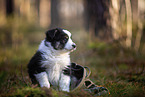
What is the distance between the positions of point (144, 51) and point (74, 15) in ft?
133

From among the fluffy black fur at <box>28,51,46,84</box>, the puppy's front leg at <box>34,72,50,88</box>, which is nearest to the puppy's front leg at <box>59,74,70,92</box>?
the puppy's front leg at <box>34,72,50,88</box>

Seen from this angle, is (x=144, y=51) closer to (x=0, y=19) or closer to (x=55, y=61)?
(x=55, y=61)

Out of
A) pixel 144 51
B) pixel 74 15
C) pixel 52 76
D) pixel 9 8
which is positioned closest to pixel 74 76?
pixel 52 76

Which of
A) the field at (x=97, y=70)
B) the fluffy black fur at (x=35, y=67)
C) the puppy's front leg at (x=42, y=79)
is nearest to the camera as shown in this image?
the field at (x=97, y=70)

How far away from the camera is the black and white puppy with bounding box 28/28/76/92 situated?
2.99 metres

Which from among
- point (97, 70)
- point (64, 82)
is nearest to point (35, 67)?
point (64, 82)

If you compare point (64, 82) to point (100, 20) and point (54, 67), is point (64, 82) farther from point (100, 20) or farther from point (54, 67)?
point (100, 20)

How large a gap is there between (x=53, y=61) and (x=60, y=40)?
17.6 inches

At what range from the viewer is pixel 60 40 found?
324cm

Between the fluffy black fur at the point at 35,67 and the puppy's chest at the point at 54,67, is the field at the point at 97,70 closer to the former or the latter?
the fluffy black fur at the point at 35,67

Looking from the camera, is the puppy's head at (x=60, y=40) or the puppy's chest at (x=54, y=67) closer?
the puppy's chest at (x=54, y=67)

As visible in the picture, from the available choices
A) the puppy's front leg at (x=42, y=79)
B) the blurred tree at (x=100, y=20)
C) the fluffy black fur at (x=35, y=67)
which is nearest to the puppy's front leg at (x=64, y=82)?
the puppy's front leg at (x=42, y=79)

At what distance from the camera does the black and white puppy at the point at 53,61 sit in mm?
2988

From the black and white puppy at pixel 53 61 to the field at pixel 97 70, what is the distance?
0.23 meters
